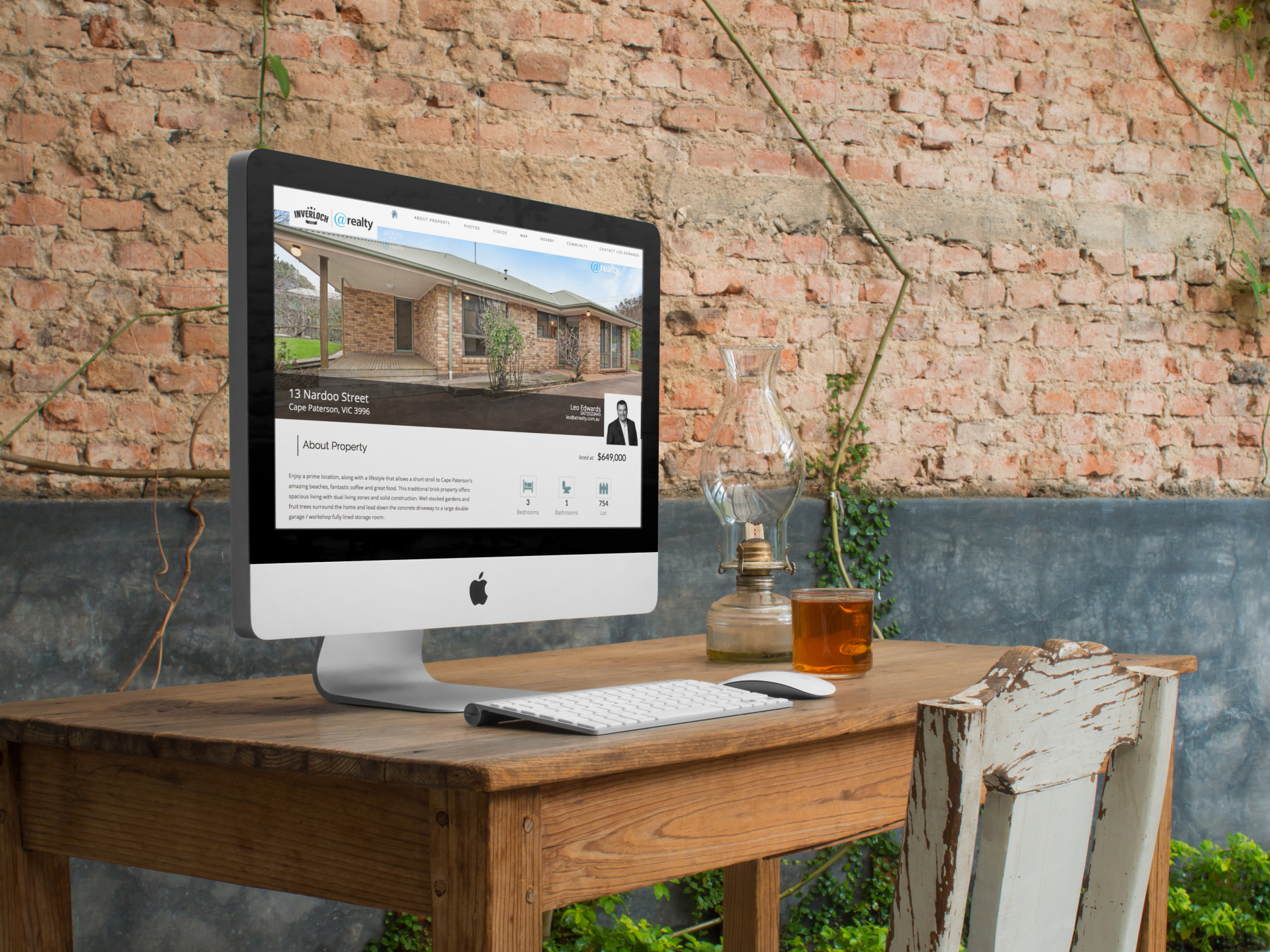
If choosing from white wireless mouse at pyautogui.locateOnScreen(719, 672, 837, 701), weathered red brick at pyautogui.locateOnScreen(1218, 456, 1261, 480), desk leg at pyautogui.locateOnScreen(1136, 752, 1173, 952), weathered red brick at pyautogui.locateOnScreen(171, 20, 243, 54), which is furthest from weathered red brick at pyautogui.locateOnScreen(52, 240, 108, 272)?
weathered red brick at pyautogui.locateOnScreen(1218, 456, 1261, 480)

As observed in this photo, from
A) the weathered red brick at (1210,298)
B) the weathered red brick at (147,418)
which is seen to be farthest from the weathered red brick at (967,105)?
the weathered red brick at (147,418)

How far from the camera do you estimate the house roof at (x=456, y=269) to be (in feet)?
4.40

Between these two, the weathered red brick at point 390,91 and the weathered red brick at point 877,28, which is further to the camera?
the weathered red brick at point 877,28

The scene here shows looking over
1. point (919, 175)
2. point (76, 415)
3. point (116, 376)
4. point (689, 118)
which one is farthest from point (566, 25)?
point (76, 415)

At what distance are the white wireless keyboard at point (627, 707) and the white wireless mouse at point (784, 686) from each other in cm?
2

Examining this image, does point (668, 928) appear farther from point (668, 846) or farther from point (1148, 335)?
point (1148, 335)

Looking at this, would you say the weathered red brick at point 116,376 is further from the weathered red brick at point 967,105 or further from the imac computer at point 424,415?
the weathered red brick at point 967,105

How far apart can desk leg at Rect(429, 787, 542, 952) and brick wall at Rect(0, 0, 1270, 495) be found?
1508mm

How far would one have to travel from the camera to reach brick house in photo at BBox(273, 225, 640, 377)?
136 centimetres

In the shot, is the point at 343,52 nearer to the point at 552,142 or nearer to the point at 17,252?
the point at 552,142

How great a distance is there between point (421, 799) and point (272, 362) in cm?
52

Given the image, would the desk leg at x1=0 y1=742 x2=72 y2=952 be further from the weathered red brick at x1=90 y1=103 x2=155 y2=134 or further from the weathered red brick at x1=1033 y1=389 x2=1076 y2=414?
the weathered red brick at x1=1033 y1=389 x2=1076 y2=414

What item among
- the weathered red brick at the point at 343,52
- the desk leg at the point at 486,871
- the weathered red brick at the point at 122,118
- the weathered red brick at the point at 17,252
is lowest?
the desk leg at the point at 486,871

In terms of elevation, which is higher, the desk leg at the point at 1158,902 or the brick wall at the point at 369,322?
the brick wall at the point at 369,322
